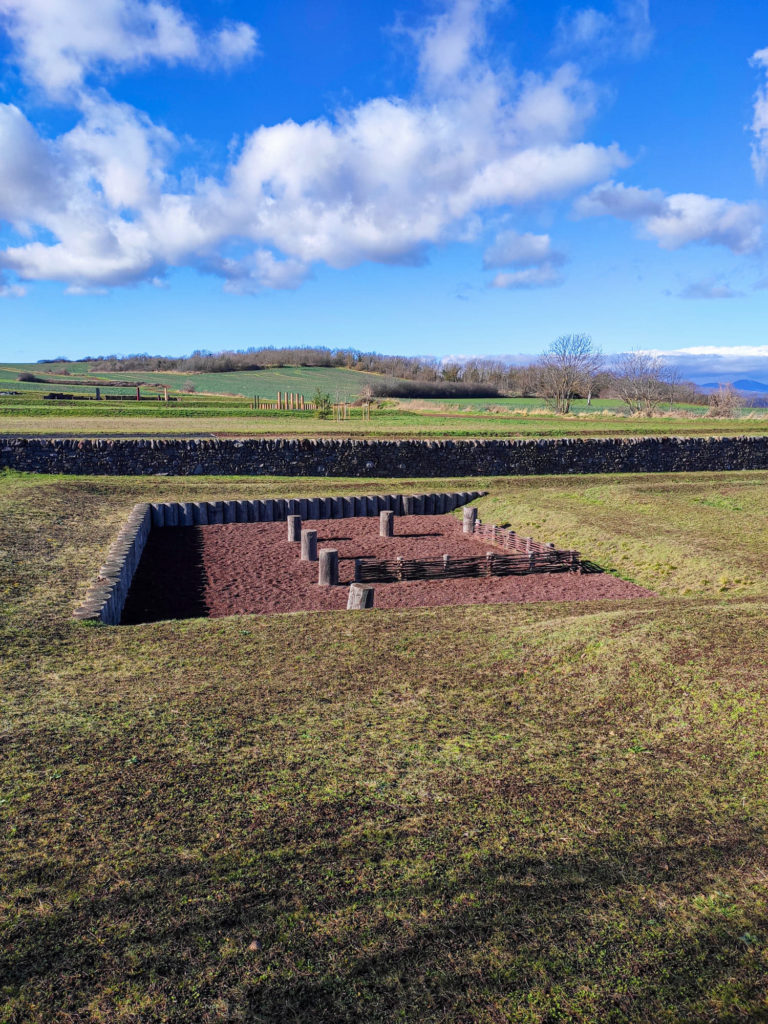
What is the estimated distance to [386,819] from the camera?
17.2 feet

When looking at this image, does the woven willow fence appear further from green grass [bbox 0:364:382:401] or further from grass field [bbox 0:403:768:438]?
green grass [bbox 0:364:382:401]

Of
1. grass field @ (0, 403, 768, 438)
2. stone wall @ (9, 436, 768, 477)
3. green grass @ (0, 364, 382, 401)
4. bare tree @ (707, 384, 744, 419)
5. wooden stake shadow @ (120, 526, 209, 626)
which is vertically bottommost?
wooden stake shadow @ (120, 526, 209, 626)

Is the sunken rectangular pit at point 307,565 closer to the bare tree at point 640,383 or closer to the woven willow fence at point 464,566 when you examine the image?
the woven willow fence at point 464,566

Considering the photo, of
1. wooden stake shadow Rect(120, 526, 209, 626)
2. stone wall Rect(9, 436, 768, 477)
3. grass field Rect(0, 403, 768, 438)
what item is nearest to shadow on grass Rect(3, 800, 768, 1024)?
wooden stake shadow Rect(120, 526, 209, 626)

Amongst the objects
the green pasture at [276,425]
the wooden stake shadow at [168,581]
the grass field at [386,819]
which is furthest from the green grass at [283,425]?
the grass field at [386,819]

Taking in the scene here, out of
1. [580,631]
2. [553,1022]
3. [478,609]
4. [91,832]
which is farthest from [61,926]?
[478,609]

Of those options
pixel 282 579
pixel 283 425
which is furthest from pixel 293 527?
pixel 283 425

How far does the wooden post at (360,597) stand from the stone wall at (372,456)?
16.5 meters

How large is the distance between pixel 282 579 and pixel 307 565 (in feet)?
4.34

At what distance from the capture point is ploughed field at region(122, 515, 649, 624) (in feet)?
41.6

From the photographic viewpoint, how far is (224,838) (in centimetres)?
495

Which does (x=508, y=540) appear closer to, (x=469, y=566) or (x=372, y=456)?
(x=469, y=566)

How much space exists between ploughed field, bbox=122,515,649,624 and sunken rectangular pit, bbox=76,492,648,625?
22 millimetres

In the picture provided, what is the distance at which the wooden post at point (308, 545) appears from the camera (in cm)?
1585
